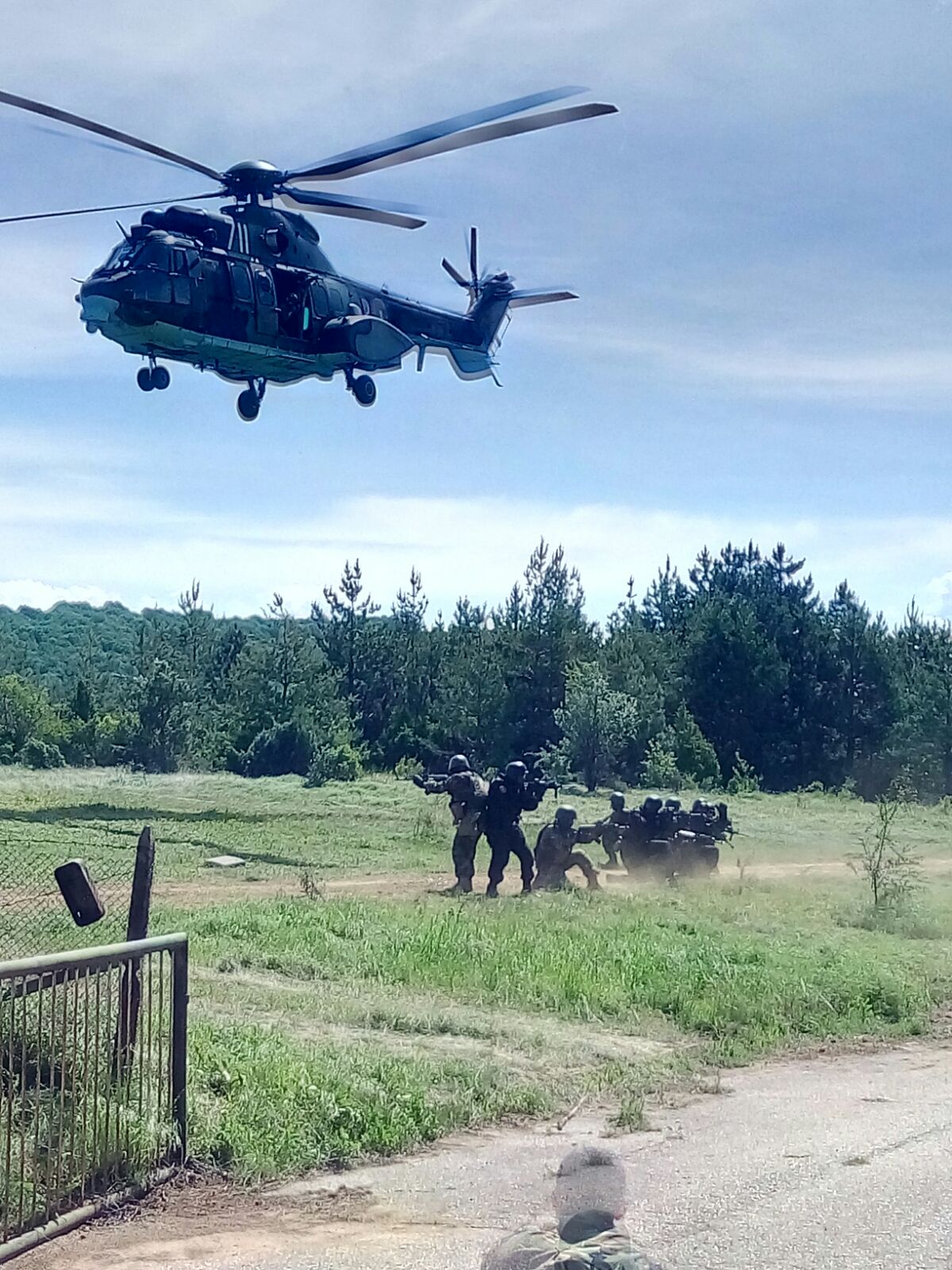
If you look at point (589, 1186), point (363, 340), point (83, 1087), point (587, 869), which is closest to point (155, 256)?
point (363, 340)

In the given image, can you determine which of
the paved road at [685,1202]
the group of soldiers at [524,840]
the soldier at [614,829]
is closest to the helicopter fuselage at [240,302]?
the group of soldiers at [524,840]

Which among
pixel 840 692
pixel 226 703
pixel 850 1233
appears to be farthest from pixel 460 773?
pixel 840 692

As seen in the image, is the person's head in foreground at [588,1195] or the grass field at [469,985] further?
the grass field at [469,985]

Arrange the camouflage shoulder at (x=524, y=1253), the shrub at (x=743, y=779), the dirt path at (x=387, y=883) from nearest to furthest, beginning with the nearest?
the camouflage shoulder at (x=524, y=1253) → the dirt path at (x=387, y=883) → the shrub at (x=743, y=779)

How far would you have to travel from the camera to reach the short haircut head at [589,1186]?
5395mm

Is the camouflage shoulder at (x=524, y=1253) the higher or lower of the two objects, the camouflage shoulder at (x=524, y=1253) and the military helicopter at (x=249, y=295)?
the lower

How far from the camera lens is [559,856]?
767 inches

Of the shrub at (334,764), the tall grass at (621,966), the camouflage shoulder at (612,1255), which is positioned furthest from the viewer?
the shrub at (334,764)

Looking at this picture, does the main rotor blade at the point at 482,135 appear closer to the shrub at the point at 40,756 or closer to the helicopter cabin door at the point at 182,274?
the helicopter cabin door at the point at 182,274

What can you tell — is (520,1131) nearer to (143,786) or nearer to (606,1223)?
(606,1223)

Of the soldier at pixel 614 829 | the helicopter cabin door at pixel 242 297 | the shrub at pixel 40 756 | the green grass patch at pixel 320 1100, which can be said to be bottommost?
the green grass patch at pixel 320 1100

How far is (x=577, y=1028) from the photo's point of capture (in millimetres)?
10453

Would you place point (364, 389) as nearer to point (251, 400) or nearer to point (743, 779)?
point (251, 400)

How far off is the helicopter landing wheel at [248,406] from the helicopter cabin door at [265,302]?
1.53 m
